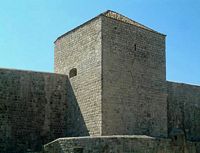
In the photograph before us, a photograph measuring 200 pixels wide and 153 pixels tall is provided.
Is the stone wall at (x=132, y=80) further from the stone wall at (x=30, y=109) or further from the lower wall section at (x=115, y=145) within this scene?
the stone wall at (x=30, y=109)

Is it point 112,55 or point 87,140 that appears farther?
point 112,55

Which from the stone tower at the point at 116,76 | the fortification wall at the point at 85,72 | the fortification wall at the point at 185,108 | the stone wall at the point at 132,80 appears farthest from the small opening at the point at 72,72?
the fortification wall at the point at 185,108

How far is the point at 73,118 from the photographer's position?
15953 millimetres

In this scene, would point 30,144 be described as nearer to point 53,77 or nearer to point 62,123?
point 62,123

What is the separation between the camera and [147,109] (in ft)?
51.1

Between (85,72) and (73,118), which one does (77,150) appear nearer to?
(73,118)

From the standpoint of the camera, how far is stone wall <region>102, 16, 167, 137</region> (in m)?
14.7

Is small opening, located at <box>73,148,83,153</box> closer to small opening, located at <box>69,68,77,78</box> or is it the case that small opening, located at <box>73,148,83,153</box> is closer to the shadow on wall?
the shadow on wall

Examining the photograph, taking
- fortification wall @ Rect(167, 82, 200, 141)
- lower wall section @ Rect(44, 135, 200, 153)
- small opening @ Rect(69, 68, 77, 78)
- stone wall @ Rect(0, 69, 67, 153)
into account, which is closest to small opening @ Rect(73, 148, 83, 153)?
lower wall section @ Rect(44, 135, 200, 153)

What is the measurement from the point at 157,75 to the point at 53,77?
3.94 m

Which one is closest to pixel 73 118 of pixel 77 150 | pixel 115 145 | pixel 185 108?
pixel 77 150

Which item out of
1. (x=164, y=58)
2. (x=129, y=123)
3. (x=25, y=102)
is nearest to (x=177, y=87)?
(x=164, y=58)

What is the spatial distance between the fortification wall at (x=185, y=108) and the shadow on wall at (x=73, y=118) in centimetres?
468

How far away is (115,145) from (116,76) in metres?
3.65
